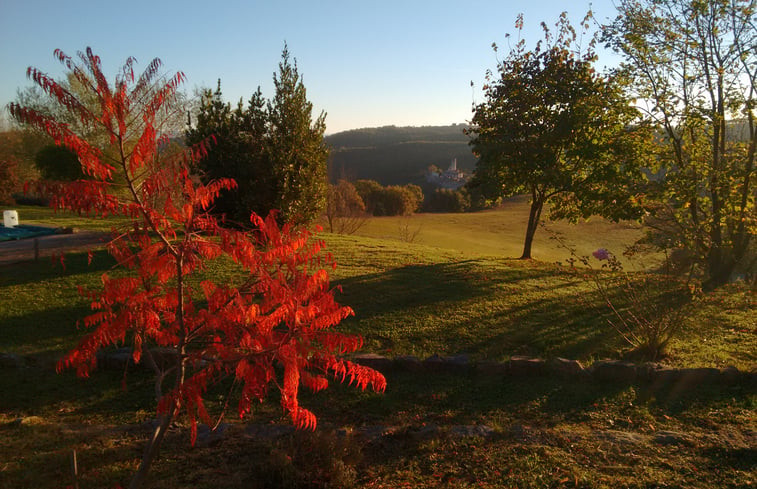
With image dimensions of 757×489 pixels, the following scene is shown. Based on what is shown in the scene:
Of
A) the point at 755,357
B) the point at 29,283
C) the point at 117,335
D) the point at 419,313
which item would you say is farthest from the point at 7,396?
the point at 755,357

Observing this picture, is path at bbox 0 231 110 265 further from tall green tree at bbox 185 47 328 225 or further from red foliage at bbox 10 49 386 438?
red foliage at bbox 10 49 386 438

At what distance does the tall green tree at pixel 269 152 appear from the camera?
50.8ft

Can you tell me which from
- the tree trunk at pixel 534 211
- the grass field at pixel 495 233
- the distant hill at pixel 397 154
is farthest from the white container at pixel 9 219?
the distant hill at pixel 397 154

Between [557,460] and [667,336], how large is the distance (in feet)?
13.8

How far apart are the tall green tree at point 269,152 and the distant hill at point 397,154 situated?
51.5m

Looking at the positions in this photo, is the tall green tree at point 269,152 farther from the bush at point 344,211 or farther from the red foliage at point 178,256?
the bush at point 344,211

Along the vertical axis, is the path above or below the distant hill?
below

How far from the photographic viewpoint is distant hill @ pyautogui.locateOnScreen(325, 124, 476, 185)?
263 feet

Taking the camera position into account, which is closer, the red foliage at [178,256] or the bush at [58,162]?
the red foliage at [178,256]

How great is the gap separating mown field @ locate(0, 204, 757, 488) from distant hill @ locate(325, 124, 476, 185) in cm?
6038

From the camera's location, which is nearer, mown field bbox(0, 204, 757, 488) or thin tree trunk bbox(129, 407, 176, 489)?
thin tree trunk bbox(129, 407, 176, 489)

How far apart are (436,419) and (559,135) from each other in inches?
467

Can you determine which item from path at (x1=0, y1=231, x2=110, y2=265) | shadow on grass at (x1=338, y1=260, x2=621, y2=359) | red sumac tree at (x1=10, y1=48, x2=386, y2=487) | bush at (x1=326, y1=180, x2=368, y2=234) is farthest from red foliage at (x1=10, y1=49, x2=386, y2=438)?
bush at (x1=326, y1=180, x2=368, y2=234)

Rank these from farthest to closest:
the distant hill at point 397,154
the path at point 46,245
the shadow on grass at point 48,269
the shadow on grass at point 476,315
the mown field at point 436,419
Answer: the distant hill at point 397,154 < the path at point 46,245 < the shadow on grass at point 48,269 < the shadow on grass at point 476,315 < the mown field at point 436,419
